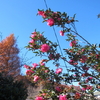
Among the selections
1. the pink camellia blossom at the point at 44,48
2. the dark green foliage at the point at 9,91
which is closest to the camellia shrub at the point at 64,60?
the pink camellia blossom at the point at 44,48

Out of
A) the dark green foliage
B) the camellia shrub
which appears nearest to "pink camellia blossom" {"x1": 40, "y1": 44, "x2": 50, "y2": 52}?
the camellia shrub

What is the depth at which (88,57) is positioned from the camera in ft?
8.79

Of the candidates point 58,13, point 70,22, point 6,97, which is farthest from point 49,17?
point 6,97

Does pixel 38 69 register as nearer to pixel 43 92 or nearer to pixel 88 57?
pixel 43 92

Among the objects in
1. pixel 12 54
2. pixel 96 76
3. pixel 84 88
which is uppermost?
pixel 12 54

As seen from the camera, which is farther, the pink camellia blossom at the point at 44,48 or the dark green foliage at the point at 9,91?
the dark green foliage at the point at 9,91

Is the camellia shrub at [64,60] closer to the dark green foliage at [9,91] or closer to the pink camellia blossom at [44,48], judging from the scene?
the pink camellia blossom at [44,48]

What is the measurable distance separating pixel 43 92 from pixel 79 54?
1.10m

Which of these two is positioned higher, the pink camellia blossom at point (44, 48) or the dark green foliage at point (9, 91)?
the pink camellia blossom at point (44, 48)

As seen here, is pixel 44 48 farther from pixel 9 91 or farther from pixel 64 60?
pixel 9 91

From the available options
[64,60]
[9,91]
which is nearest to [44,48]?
[64,60]

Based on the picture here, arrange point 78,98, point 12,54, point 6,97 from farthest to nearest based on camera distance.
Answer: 1. point 12,54
2. point 6,97
3. point 78,98

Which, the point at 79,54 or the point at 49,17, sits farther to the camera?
the point at 49,17

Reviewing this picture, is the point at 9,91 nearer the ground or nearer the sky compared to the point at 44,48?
nearer the ground
